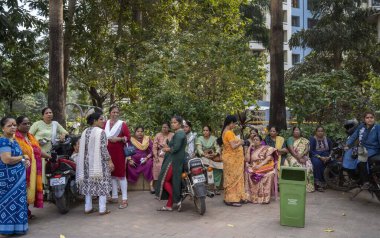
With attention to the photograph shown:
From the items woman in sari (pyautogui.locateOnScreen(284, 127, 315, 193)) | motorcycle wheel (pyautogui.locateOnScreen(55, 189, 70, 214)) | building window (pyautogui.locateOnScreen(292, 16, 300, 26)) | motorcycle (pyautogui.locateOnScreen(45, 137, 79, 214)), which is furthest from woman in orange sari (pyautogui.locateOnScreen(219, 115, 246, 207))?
building window (pyautogui.locateOnScreen(292, 16, 300, 26))

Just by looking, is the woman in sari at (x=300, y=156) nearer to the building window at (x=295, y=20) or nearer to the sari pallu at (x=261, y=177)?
the sari pallu at (x=261, y=177)

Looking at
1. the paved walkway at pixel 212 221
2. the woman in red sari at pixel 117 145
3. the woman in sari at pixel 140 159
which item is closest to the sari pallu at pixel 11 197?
the paved walkway at pixel 212 221

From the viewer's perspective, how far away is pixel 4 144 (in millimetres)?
5699

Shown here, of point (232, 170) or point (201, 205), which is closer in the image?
point (201, 205)

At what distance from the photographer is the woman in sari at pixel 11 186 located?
5706 millimetres

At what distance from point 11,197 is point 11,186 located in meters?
0.15

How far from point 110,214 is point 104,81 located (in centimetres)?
1158

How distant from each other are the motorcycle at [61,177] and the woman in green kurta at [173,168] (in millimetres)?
1543

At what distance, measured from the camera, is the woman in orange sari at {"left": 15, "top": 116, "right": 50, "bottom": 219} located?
6.32 metres

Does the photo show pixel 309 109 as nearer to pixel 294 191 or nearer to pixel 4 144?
pixel 294 191

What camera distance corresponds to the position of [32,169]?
648 centimetres

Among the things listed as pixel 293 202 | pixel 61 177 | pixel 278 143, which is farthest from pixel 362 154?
pixel 61 177

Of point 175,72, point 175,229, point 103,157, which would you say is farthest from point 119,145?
point 175,72

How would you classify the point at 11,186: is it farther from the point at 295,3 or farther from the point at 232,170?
the point at 295,3
